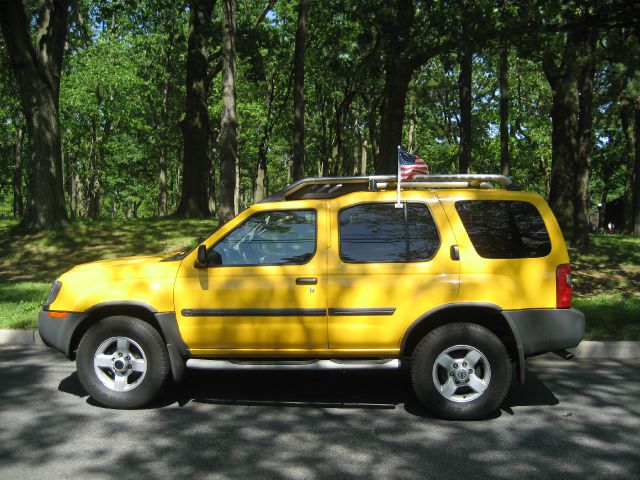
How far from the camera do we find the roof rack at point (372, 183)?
516 cm

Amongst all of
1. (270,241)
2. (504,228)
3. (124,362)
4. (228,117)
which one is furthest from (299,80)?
Result: (124,362)

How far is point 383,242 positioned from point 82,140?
3794 cm

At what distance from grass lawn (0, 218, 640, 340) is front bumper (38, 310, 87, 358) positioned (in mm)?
2902

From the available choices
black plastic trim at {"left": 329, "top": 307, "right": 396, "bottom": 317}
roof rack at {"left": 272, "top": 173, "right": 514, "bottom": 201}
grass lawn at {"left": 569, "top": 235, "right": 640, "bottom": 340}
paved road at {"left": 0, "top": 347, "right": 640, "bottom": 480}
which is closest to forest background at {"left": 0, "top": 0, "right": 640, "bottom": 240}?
grass lawn at {"left": 569, "top": 235, "right": 640, "bottom": 340}

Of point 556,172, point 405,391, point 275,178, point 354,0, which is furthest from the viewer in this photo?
point 275,178

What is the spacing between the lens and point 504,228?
4.98 m

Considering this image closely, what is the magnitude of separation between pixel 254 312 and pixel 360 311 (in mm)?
872

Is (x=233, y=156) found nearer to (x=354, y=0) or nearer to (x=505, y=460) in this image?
(x=354, y=0)

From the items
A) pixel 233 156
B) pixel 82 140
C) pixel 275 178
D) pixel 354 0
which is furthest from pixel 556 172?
pixel 275 178

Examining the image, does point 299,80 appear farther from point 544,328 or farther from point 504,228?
point 544,328

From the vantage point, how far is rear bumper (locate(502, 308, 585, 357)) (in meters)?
4.79

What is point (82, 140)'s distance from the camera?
1528 inches

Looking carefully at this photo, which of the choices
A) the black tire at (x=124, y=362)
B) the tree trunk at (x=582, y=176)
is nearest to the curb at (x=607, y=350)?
the black tire at (x=124, y=362)

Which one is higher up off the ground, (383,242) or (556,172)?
(556,172)
